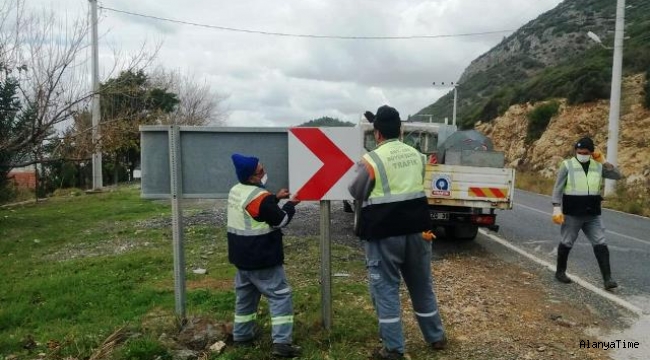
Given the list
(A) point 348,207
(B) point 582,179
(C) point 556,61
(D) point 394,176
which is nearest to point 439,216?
(B) point 582,179

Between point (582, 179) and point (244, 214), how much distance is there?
4.50 m

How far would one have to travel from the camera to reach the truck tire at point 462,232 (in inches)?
368

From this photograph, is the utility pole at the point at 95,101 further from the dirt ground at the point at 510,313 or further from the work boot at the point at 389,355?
the work boot at the point at 389,355

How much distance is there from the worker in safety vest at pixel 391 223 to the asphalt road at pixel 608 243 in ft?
10.2

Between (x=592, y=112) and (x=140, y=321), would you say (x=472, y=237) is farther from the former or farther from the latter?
(x=592, y=112)

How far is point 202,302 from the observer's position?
5.86 metres

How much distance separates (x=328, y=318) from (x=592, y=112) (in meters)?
32.2

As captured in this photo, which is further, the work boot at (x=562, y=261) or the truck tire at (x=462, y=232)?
the truck tire at (x=462, y=232)

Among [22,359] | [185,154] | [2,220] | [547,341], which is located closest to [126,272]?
[22,359]

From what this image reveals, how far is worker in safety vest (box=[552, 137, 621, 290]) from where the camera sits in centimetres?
670

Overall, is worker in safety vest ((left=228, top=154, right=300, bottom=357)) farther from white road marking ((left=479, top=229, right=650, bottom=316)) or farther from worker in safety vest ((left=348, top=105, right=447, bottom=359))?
white road marking ((left=479, top=229, right=650, bottom=316))

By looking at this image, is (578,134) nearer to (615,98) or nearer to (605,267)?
(615,98)

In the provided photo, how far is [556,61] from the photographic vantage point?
6241 cm

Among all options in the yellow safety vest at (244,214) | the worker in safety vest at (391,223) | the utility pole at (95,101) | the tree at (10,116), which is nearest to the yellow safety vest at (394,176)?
the worker in safety vest at (391,223)
